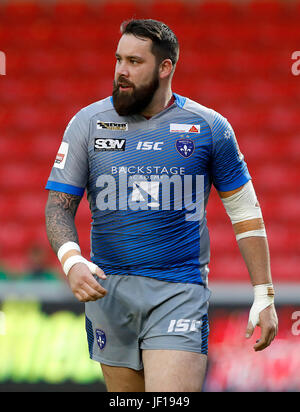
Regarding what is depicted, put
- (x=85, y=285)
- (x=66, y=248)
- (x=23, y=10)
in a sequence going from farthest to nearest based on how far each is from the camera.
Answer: (x=23, y=10) < (x=66, y=248) < (x=85, y=285)

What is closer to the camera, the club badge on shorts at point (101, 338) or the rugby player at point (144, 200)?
the rugby player at point (144, 200)

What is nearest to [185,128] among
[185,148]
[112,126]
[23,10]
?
[185,148]

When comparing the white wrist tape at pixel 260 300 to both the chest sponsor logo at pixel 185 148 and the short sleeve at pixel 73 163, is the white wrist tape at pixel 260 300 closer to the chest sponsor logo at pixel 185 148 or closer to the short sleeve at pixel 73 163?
the chest sponsor logo at pixel 185 148

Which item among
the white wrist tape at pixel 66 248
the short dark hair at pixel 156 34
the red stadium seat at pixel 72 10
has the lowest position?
the white wrist tape at pixel 66 248

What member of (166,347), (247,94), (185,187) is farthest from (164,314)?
(247,94)

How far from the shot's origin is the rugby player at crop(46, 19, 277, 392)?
140 inches

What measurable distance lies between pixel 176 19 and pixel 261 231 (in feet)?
25.4

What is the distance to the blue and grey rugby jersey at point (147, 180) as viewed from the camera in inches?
142

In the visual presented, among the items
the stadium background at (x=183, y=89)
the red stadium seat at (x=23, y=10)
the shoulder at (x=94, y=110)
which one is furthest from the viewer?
the red stadium seat at (x=23, y=10)

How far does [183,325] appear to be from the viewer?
11.5ft

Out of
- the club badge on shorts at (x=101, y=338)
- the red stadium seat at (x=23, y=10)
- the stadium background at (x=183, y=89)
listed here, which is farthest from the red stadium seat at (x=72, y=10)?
the club badge on shorts at (x=101, y=338)

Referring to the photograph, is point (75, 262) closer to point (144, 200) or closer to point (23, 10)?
point (144, 200)

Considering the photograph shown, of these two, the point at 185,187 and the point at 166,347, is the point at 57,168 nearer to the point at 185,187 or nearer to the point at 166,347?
the point at 185,187

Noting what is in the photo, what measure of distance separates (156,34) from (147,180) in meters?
0.69
